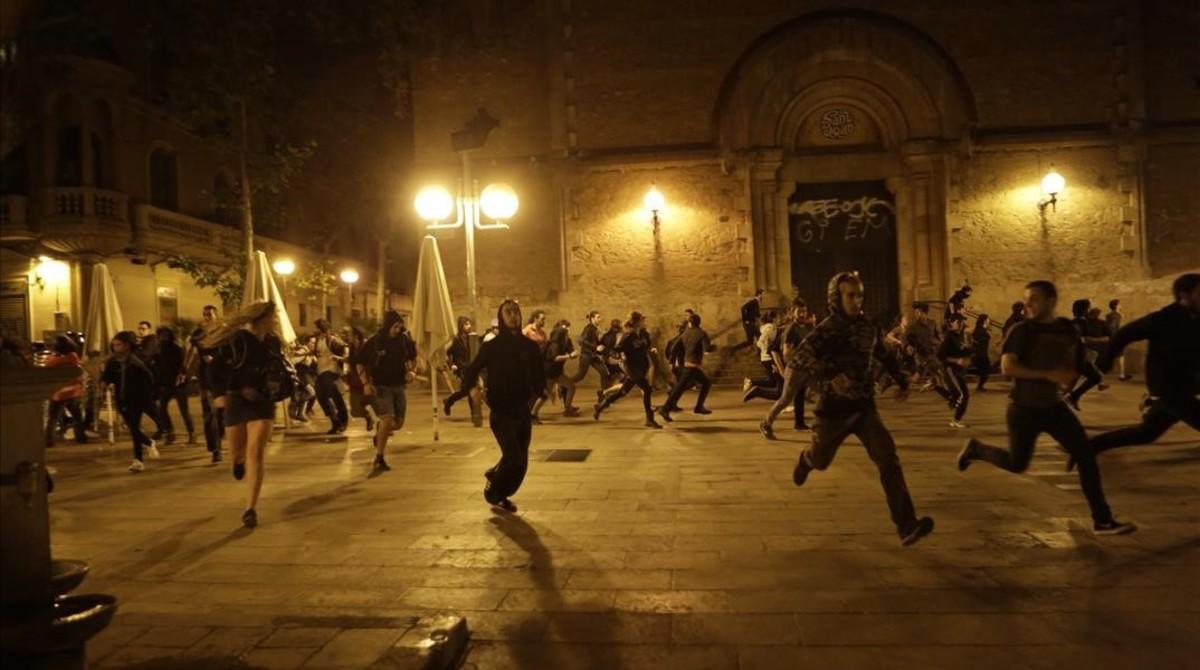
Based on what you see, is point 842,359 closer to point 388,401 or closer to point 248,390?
point 248,390

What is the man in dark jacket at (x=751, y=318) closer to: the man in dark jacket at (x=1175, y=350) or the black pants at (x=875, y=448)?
the man in dark jacket at (x=1175, y=350)

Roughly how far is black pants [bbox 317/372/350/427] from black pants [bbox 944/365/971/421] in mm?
8701

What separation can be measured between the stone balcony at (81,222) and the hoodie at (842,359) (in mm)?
24515

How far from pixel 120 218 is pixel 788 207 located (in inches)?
765

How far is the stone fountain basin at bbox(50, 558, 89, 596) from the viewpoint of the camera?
3.14 metres

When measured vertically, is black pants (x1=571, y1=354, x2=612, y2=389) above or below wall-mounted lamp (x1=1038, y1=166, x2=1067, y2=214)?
below

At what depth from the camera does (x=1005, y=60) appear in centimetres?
1822

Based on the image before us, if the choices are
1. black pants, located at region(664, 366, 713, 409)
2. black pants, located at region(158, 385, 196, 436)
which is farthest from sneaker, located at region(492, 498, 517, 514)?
black pants, located at region(158, 385, 196, 436)

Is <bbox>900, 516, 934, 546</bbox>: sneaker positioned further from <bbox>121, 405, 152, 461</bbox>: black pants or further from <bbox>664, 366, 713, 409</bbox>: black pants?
<bbox>121, 405, 152, 461</bbox>: black pants

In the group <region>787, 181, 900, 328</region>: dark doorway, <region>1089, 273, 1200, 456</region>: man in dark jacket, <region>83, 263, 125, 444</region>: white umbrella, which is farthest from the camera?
<region>787, 181, 900, 328</region>: dark doorway

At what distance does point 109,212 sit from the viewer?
80.1ft

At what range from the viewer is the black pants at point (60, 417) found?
39.9ft

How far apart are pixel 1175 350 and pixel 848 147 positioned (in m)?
14.3

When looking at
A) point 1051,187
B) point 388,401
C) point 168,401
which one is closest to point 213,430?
point 168,401
